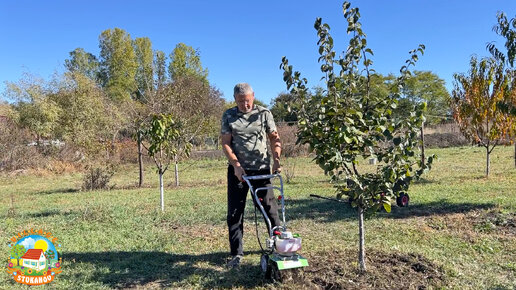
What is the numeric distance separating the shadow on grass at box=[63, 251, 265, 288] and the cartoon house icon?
0.30 metres

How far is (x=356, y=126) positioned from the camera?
134 inches

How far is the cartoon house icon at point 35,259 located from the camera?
3987mm

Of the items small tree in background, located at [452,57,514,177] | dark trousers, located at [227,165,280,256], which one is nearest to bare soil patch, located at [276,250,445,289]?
dark trousers, located at [227,165,280,256]

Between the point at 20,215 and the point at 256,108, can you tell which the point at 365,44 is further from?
the point at 20,215

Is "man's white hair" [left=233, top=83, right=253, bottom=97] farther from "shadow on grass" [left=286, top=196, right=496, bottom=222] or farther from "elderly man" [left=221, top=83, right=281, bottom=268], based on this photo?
"shadow on grass" [left=286, top=196, right=496, bottom=222]

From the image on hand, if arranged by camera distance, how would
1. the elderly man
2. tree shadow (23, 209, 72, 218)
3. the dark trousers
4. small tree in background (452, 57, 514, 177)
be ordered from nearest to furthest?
the elderly man
the dark trousers
tree shadow (23, 209, 72, 218)
small tree in background (452, 57, 514, 177)

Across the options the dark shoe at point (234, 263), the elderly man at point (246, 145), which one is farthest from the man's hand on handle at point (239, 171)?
the dark shoe at point (234, 263)

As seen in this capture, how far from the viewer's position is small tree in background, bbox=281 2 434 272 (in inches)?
128

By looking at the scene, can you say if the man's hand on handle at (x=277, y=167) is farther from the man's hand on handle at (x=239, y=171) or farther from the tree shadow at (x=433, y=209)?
the tree shadow at (x=433, y=209)

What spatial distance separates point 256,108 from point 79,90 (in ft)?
63.1

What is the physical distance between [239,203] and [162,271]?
1.11 m

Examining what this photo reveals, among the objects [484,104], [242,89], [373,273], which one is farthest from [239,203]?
[484,104]

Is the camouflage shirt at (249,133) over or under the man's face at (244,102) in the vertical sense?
under

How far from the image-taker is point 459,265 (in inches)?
154
